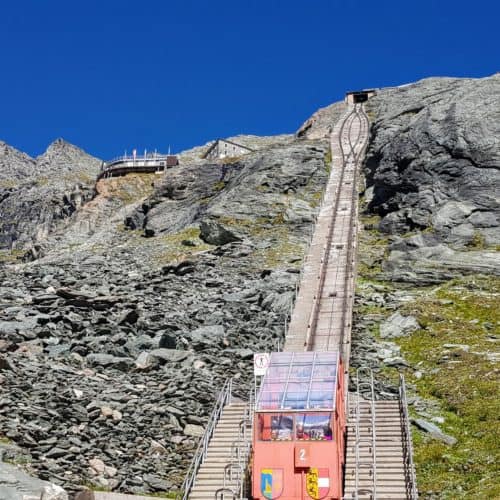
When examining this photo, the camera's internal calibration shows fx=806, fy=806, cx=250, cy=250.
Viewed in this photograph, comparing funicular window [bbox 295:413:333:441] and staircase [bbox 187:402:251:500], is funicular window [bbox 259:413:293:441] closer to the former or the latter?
funicular window [bbox 295:413:333:441]

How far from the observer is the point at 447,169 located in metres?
64.9

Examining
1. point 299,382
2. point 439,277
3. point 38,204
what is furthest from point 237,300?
point 38,204

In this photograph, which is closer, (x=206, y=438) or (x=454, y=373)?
(x=206, y=438)

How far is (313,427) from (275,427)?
112cm

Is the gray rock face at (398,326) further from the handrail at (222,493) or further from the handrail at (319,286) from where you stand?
the handrail at (222,493)

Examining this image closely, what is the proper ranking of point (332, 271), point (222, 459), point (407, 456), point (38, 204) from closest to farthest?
point (407, 456), point (222, 459), point (332, 271), point (38, 204)

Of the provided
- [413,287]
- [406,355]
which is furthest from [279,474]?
[413,287]

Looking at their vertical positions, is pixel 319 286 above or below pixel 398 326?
above

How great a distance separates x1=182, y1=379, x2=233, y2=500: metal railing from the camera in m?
24.8

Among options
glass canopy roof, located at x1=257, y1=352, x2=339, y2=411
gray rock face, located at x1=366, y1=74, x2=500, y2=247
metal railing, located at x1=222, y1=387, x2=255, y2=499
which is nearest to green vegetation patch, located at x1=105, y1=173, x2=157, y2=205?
gray rock face, located at x1=366, y1=74, x2=500, y2=247

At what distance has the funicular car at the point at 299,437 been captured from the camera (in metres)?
22.8

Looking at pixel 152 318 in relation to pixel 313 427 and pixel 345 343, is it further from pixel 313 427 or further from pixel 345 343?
pixel 313 427

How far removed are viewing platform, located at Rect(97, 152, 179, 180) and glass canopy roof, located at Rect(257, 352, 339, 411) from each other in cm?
7931

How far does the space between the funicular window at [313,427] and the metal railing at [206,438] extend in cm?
367
